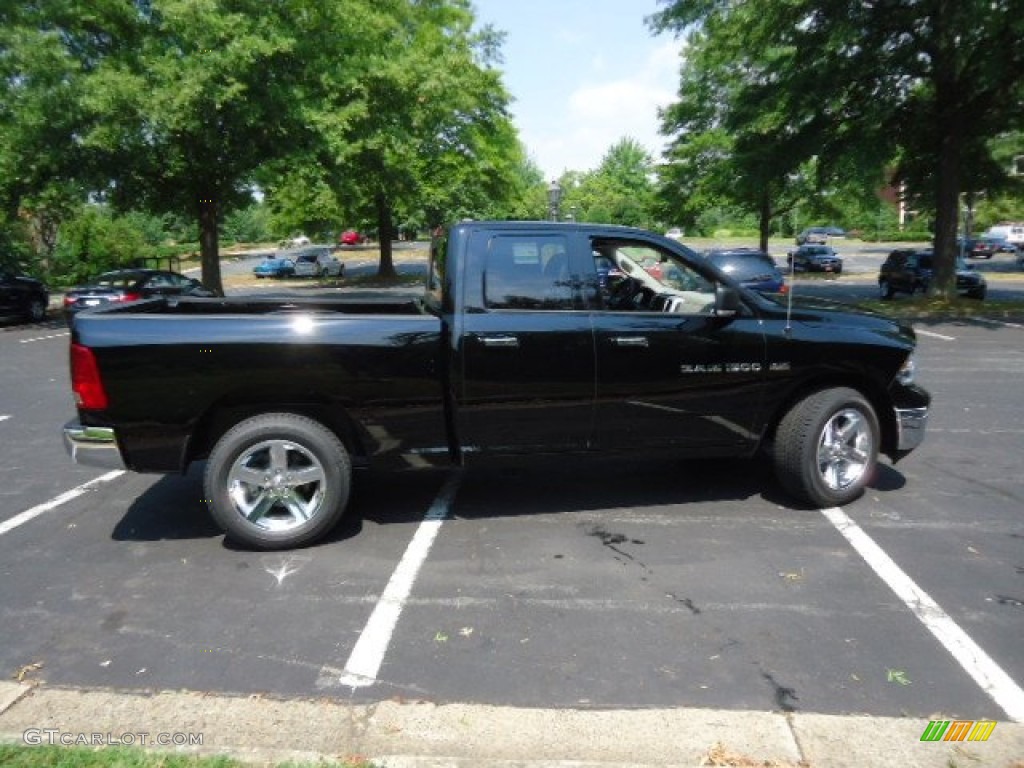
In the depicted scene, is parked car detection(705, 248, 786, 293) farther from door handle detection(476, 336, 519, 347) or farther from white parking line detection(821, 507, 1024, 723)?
door handle detection(476, 336, 519, 347)

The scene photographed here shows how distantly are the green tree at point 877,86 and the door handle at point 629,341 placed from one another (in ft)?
48.2

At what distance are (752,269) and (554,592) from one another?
41.7 ft

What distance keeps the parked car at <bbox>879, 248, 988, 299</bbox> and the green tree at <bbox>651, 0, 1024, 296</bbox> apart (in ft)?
7.86

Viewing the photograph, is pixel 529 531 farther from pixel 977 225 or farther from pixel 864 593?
pixel 977 225

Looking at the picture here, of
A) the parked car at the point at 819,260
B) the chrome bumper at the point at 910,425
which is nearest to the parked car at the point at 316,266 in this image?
the parked car at the point at 819,260

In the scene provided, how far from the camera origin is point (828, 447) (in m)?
5.27

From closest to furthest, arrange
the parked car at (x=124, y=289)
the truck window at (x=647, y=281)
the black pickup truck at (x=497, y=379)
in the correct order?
the black pickup truck at (x=497, y=379) → the truck window at (x=647, y=281) → the parked car at (x=124, y=289)

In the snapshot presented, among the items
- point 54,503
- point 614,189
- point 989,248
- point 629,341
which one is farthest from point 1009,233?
point 54,503

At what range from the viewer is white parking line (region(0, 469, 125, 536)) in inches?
205

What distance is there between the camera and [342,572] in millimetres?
4441

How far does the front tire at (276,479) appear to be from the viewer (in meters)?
4.55

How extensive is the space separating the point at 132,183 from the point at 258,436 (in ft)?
61.9

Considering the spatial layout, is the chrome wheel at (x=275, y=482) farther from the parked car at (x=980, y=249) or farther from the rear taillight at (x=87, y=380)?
the parked car at (x=980, y=249)

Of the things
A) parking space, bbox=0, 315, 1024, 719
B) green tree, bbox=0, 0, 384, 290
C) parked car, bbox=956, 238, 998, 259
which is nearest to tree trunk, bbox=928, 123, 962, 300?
green tree, bbox=0, 0, 384, 290
